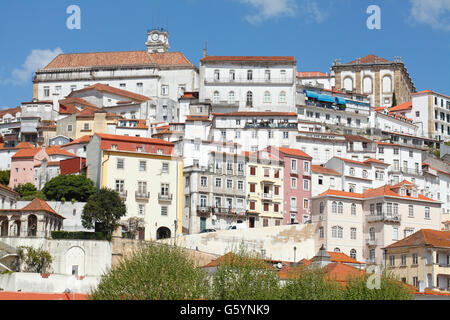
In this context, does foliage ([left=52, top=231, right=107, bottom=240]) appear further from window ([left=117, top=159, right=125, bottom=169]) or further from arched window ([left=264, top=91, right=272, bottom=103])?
arched window ([left=264, top=91, right=272, bottom=103])

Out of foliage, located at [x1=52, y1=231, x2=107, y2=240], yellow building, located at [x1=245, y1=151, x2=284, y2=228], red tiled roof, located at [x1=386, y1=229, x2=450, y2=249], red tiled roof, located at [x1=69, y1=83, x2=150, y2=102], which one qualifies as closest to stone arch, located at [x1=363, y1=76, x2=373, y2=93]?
red tiled roof, located at [x1=69, y1=83, x2=150, y2=102]

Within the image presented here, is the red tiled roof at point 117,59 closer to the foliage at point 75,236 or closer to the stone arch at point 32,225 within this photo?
the stone arch at point 32,225

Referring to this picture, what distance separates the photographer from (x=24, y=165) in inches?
3893

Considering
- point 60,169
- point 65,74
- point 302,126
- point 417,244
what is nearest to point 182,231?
point 60,169

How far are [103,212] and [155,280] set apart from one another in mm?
28485

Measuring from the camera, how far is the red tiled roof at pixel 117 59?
135250 mm

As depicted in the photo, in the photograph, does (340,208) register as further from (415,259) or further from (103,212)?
(103,212)

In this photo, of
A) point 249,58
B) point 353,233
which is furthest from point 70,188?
point 249,58

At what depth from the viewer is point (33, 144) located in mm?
112938

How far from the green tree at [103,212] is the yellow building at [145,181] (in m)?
2.89

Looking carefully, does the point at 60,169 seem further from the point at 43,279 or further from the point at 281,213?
the point at 43,279

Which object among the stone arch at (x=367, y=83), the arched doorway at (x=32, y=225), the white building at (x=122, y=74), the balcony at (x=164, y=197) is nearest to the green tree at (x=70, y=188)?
the balcony at (x=164, y=197)

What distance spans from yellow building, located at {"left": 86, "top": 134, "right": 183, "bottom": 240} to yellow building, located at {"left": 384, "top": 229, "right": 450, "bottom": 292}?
22.0 m

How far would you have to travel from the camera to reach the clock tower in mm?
168250
